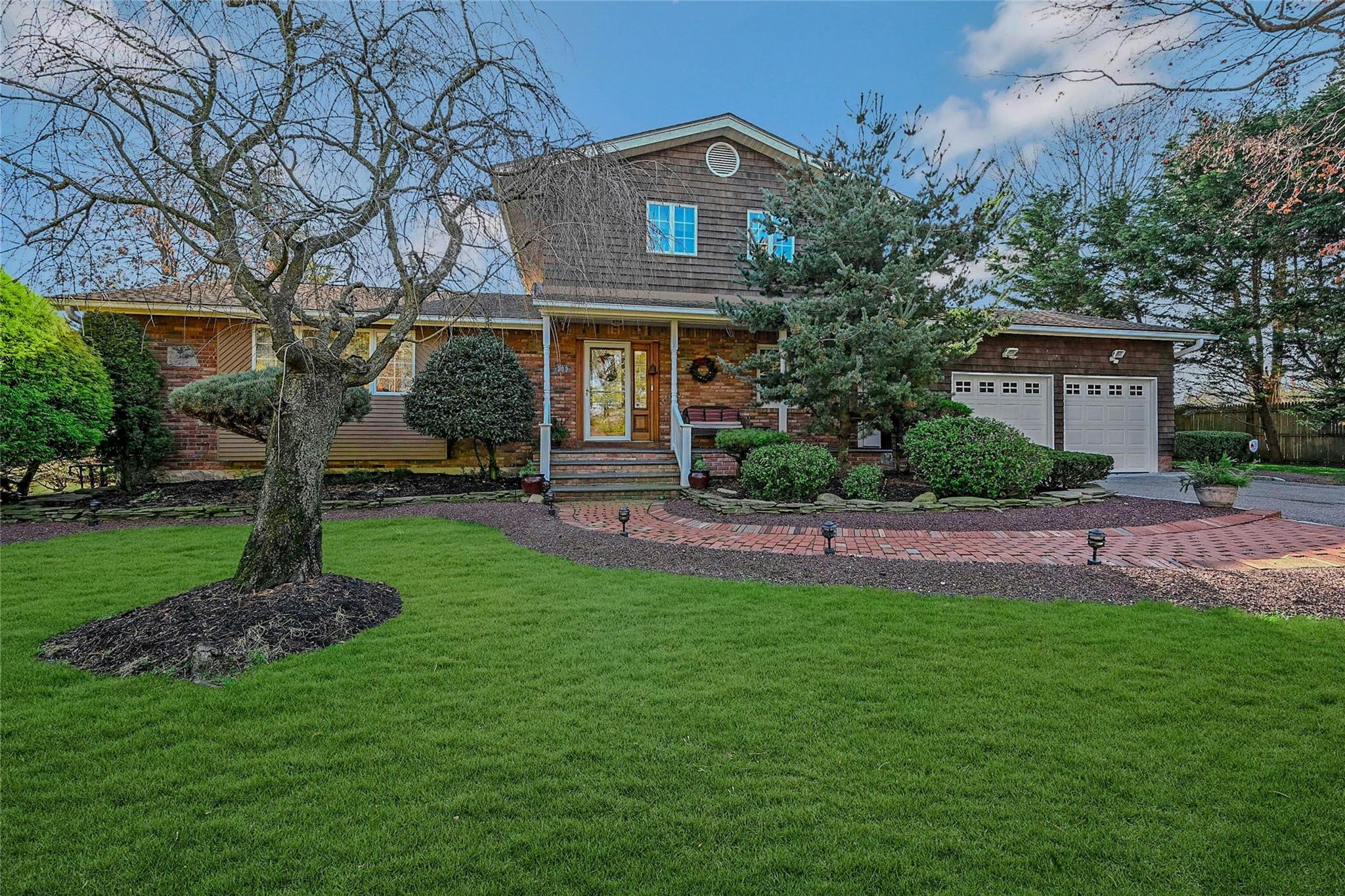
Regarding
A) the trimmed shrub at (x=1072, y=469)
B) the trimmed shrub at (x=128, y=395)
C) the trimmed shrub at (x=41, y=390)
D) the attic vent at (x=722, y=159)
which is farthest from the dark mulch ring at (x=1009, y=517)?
the trimmed shrub at (x=128, y=395)

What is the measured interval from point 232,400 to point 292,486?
5.80 meters

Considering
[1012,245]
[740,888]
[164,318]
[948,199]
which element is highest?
[1012,245]

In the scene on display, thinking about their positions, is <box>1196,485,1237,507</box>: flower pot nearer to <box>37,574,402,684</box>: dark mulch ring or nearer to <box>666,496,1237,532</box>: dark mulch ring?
<box>666,496,1237,532</box>: dark mulch ring

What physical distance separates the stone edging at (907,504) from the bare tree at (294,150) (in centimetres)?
491

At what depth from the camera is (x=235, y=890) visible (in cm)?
179

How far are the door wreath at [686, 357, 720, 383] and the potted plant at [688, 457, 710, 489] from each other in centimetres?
241

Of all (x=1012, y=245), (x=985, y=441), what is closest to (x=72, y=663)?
(x=985, y=441)

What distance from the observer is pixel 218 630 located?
11.8ft

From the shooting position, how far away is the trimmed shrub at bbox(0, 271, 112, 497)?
782 centimetres

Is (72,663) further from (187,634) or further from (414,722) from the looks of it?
(414,722)

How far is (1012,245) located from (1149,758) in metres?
24.2

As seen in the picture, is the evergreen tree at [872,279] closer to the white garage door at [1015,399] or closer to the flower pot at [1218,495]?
the white garage door at [1015,399]

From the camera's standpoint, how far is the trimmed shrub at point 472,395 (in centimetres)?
1000

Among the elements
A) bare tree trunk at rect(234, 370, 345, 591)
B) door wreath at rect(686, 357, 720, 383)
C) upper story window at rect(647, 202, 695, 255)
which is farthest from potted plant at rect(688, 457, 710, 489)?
bare tree trunk at rect(234, 370, 345, 591)
